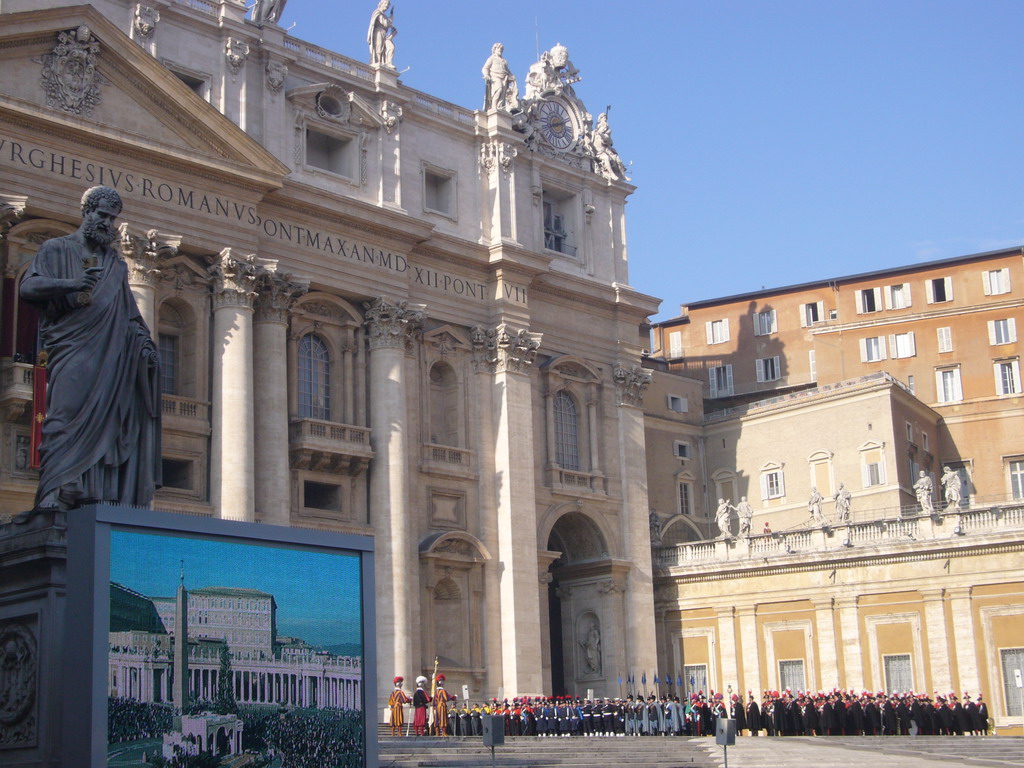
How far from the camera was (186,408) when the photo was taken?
1310 inches

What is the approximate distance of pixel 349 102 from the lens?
127 feet

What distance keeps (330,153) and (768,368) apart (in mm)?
27452

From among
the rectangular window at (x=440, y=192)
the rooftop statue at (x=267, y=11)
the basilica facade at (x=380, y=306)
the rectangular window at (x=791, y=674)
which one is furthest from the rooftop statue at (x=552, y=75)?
the rectangular window at (x=791, y=674)

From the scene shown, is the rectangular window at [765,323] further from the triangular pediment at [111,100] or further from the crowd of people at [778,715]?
the triangular pediment at [111,100]

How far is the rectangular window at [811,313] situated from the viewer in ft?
197

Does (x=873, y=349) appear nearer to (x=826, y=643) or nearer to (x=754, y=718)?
(x=826, y=643)

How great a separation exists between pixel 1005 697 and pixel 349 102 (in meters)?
23.3

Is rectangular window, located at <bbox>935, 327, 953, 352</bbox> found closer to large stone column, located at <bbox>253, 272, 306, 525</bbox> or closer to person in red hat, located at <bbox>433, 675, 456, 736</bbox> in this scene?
large stone column, located at <bbox>253, 272, 306, 525</bbox>

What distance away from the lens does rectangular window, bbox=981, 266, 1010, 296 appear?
56.9 m

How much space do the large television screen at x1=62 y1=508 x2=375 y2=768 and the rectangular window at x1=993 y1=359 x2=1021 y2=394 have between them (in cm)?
4744

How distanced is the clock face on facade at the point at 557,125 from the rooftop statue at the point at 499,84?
1705 millimetres

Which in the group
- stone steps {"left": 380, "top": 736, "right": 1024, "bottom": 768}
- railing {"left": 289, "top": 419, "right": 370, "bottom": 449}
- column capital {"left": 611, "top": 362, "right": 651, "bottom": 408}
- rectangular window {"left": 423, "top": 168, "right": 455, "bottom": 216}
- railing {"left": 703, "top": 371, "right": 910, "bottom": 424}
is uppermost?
rectangular window {"left": 423, "top": 168, "right": 455, "bottom": 216}

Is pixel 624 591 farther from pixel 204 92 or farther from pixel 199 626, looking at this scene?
pixel 199 626

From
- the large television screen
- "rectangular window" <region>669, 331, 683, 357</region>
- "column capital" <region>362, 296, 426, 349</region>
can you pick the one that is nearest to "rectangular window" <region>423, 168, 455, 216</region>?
"column capital" <region>362, 296, 426, 349</region>
